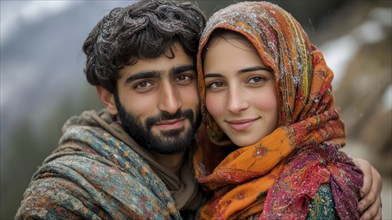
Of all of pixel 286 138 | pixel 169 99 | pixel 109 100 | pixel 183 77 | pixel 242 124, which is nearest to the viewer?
pixel 286 138

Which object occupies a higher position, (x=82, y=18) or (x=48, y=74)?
(x=82, y=18)

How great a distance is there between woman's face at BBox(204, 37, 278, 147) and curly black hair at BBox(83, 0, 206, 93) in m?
0.29

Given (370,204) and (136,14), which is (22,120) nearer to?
(136,14)

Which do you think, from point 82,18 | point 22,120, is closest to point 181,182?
point 22,120

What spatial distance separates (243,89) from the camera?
234cm

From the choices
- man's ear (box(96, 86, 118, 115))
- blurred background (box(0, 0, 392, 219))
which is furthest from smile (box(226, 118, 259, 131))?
blurred background (box(0, 0, 392, 219))

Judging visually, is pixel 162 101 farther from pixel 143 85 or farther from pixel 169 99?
pixel 143 85

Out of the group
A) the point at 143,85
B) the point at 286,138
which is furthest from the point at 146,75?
the point at 286,138

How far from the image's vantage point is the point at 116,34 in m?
2.64

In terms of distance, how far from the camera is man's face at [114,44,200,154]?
2.57m

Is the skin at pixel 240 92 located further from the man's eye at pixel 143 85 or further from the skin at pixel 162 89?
the man's eye at pixel 143 85

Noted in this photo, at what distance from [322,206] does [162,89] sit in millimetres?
1030

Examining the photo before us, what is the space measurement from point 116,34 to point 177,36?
0.34 metres

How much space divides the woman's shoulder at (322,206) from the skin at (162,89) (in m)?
0.86
